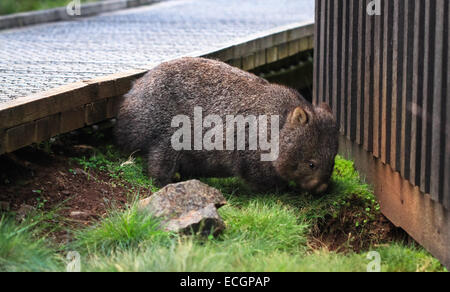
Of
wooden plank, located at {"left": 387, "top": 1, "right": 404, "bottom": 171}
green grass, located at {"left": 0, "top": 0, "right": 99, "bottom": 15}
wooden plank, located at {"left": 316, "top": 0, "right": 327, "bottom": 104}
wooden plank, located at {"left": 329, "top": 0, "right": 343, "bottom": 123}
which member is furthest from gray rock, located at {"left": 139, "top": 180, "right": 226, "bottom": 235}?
green grass, located at {"left": 0, "top": 0, "right": 99, "bottom": 15}

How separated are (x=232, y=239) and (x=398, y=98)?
173cm

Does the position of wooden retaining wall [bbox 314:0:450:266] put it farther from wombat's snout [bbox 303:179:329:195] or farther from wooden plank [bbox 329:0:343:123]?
wombat's snout [bbox 303:179:329:195]

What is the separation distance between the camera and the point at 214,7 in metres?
14.0

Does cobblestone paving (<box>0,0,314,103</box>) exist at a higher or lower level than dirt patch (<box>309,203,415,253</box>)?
higher

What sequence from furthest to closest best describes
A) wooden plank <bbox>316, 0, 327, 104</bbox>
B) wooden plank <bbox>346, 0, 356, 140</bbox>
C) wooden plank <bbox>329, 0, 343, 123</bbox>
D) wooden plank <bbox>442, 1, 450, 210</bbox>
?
wooden plank <bbox>316, 0, 327, 104</bbox> → wooden plank <bbox>329, 0, 343, 123</bbox> → wooden plank <bbox>346, 0, 356, 140</bbox> → wooden plank <bbox>442, 1, 450, 210</bbox>

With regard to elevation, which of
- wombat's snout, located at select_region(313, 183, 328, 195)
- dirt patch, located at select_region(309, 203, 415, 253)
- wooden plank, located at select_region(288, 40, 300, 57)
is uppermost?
wooden plank, located at select_region(288, 40, 300, 57)

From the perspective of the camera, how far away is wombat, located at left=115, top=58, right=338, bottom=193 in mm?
6164

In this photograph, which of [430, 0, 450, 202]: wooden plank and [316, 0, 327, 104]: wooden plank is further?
[316, 0, 327, 104]: wooden plank

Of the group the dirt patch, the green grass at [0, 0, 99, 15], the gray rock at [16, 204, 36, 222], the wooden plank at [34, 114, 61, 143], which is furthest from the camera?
the green grass at [0, 0, 99, 15]

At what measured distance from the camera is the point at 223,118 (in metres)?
6.33

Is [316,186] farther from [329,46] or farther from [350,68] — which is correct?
[329,46]

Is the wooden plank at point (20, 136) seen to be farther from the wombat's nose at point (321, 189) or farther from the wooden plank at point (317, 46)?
the wooden plank at point (317, 46)
